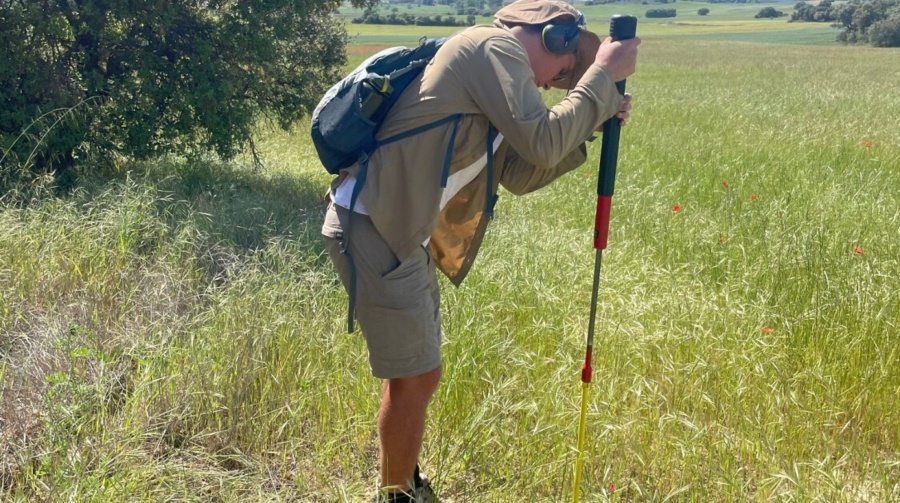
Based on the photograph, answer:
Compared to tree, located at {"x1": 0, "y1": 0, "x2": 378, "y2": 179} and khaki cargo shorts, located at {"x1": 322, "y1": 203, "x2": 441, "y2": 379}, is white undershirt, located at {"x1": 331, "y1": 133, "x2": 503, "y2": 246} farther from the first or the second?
tree, located at {"x1": 0, "y1": 0, "x2": 378, "y2": 179}

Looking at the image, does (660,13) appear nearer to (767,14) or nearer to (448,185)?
(767,14)

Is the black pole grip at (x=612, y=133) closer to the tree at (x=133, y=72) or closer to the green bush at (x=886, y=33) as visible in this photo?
the tree at (x=133, y=72)

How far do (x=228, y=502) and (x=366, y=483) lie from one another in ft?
1.79

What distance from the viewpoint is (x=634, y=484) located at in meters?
2.74

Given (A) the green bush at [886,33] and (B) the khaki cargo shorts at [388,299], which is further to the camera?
(A) the green bush at [886,33]

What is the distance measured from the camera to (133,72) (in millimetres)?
7270

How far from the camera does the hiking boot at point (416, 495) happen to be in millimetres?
2662

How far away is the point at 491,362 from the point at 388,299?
130 centimetres

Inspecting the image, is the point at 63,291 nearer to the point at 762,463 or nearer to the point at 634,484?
the point at 634,484

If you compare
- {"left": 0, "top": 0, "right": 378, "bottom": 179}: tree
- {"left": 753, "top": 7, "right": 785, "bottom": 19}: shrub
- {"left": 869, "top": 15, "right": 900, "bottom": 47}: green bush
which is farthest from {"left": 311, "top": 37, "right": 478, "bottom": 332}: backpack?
{"left": 753, "top": 7, "right": 785, "bottom": 19}: shrub

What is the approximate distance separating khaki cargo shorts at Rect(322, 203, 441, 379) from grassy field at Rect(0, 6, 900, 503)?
60 centimetres

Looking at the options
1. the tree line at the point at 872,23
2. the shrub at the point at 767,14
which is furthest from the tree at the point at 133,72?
the shrub at the point at 767,14

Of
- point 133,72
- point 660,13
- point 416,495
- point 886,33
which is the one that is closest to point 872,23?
point 886,33

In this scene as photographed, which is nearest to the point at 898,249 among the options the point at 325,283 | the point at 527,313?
the point at 527,313
